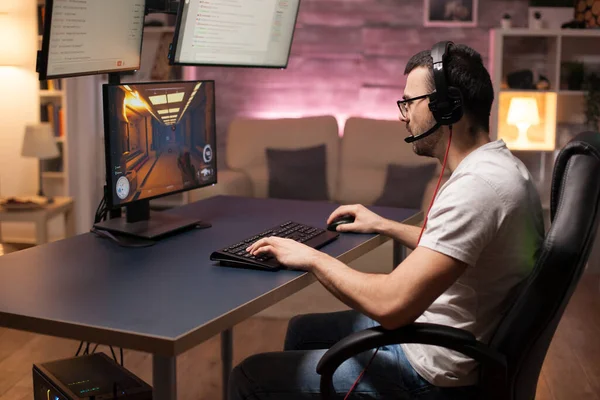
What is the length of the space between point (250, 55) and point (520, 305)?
1609mm

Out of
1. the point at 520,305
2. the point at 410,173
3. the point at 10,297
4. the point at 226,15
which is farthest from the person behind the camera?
the point at 410,173

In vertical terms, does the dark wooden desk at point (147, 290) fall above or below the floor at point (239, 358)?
above

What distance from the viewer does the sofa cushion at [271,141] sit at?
17.5ft

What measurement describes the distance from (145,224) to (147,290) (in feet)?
2.06

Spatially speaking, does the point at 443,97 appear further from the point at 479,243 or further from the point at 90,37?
the point at 90,37

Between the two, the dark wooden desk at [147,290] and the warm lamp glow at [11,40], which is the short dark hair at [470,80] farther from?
the warm lamp glow at [11,40]

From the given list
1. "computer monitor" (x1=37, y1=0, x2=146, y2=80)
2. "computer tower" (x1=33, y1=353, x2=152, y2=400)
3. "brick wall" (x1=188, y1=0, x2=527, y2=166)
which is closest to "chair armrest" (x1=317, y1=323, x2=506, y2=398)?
"computer tower" (x1=33, y1=353, x2=152, y2=400)

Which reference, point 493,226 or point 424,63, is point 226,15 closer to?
point 424,63

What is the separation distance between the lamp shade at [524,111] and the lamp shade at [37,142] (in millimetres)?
2922

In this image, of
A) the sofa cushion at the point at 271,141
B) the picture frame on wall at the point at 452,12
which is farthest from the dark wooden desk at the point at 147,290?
the picture frame on wall at the point at 452,12

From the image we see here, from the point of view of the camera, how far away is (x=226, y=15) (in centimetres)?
280

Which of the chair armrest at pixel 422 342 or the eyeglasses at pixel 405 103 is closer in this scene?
the chair armrest at pixel 422 342

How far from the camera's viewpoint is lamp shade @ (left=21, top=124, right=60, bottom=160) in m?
5.22

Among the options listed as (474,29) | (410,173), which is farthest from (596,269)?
(474,29)
